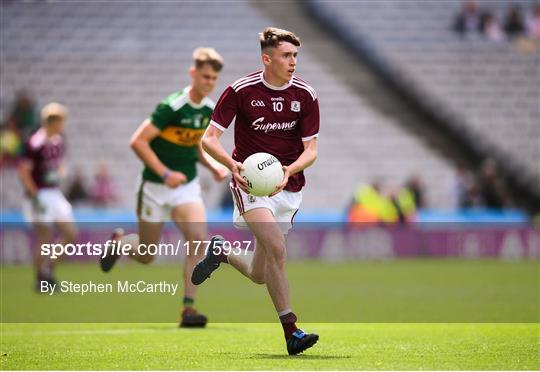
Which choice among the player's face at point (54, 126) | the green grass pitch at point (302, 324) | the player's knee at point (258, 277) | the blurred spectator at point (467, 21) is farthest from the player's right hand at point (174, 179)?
the blurred spectator at point (467, 21)

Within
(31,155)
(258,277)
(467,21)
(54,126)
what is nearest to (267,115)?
(258,277)

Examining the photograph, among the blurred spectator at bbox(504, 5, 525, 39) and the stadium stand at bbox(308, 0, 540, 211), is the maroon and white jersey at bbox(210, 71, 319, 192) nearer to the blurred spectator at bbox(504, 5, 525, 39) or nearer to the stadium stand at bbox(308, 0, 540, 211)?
the stadium stand at bbox(308, 0, 540, 211)

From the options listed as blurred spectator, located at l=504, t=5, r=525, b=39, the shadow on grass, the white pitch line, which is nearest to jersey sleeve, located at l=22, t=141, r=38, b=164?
the white pitch line

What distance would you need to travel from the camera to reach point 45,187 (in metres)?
17.1

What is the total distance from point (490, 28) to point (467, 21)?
0.71 metres

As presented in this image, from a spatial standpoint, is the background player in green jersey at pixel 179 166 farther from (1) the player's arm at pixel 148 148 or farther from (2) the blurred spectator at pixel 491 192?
(2) the blurred spectator at pixel 491 192

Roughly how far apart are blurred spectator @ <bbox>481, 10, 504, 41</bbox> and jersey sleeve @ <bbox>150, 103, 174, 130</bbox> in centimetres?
2351

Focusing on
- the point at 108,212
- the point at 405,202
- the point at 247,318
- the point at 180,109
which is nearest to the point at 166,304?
the point at 247,318

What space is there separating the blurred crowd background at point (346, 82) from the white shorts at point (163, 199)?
49.9ft

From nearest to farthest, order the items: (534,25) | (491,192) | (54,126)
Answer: (54,126) → (491,192) → (534,25)

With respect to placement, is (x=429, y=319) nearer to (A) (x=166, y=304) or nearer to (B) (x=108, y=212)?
(A) (x=166, y=304)

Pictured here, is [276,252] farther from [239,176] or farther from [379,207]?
[379,207]

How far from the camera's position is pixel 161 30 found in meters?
33.2

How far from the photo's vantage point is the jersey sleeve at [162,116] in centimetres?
1214
